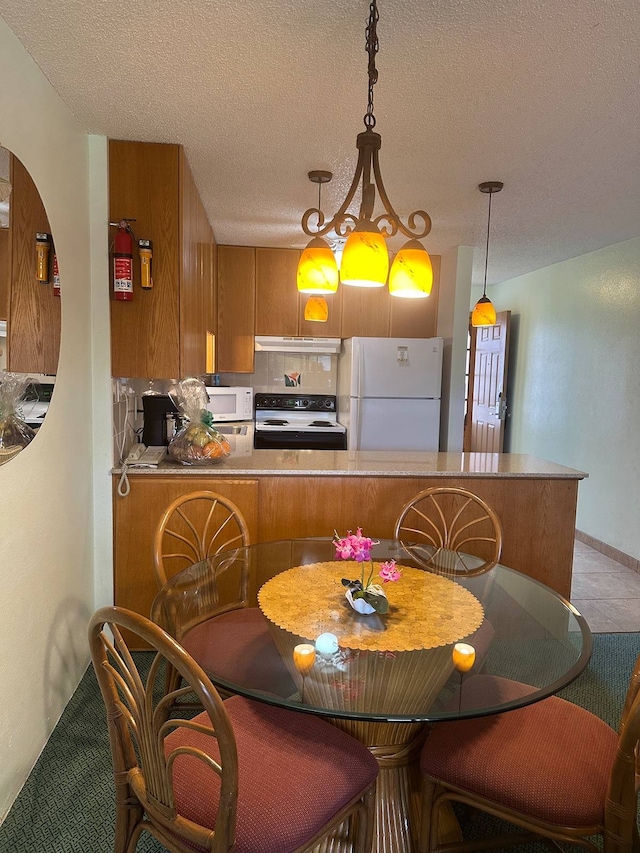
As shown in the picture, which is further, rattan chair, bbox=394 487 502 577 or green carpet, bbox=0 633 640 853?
rattan chair, bbox=394 487 502 577

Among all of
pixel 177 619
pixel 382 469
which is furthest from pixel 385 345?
pixel 177 619

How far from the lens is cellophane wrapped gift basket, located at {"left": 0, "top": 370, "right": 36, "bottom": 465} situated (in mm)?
1560

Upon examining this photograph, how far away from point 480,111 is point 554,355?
10.4 ft

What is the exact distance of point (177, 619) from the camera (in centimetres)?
159

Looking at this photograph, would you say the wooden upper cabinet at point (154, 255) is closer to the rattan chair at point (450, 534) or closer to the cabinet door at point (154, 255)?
the cabinet door at point (154, 255)

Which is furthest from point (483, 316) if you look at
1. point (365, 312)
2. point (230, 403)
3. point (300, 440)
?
point (230, 403)

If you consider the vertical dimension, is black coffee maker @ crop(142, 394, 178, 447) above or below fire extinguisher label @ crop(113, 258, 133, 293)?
below

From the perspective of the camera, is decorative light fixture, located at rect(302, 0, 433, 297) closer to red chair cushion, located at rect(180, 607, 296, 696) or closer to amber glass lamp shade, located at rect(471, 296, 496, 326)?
red chair cushion, located at rect(180, 607, 296, 696)

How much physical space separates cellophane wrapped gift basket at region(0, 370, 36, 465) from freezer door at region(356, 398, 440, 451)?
260 cm

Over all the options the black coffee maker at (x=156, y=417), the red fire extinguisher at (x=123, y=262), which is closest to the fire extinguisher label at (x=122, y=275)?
the red fire extinguisher at (x=123, y=262)

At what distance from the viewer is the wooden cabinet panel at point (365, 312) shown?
14.5 ft

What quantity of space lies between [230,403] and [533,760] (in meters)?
3.52

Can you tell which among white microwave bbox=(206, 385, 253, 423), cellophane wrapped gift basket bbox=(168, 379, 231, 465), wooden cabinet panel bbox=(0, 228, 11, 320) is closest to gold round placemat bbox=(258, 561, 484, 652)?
cellophane wrapped gift basket bbox=(168, 379, 231, 465)

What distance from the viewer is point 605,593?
3387mm
